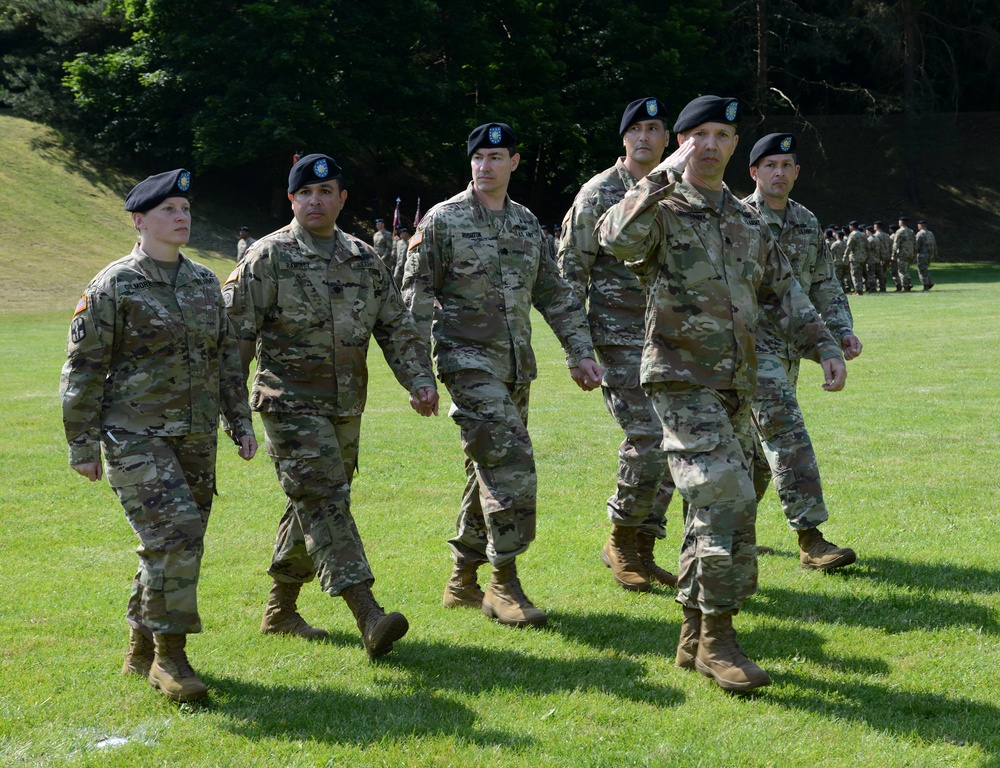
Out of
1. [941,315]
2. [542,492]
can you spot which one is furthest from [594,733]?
[941,315]

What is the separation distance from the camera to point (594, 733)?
15.4 ft

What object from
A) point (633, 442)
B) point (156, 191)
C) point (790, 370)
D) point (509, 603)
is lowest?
Answer: point (509, 603)

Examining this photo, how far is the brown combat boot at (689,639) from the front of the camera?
536 cm

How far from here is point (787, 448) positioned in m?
7.15

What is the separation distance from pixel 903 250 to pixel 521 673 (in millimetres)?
33427

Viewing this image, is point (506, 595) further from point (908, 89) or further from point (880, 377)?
point (908, 89)

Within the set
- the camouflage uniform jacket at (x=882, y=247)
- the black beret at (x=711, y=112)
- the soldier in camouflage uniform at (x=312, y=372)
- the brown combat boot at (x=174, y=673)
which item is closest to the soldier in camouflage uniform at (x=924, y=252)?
the camouflage uniform jacket at (x=882, y=247)

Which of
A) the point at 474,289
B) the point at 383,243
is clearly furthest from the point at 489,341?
the point at 383,243

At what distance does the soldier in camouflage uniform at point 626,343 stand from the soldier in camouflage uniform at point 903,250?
30.7 meters

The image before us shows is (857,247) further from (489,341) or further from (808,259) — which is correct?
(489,341)

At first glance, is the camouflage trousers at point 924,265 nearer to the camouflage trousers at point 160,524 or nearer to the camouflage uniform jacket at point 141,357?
the camouflage uniform jacket at point 141,357

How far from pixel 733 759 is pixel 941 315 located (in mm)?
22767

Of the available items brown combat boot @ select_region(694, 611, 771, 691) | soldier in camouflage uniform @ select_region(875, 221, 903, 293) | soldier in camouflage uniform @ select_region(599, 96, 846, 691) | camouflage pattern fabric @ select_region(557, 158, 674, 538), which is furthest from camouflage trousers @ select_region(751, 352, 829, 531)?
soldier in camouflage uniform @ select_region(875, 221, 903, 293)

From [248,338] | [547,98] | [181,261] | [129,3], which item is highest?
[129,3]
